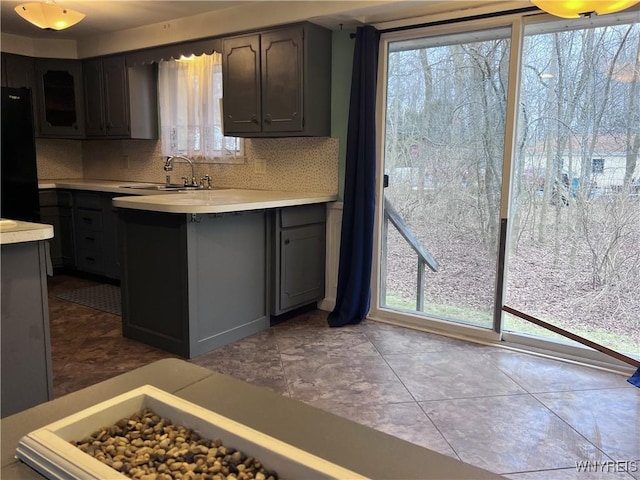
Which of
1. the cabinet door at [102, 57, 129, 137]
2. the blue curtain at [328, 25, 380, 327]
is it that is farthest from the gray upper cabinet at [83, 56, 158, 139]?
the blue curtain at [328, 25, 380, 327]

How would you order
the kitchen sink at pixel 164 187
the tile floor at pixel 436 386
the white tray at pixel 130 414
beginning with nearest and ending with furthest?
the white tray at pixel 130 414 → the tile floor at pixel 436 386 → the kitchen sink at pixel 164 187

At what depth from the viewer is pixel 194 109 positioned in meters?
4.56

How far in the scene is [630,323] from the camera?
2.92 m

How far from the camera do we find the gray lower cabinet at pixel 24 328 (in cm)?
178

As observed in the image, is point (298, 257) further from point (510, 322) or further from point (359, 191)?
point (510, 322)

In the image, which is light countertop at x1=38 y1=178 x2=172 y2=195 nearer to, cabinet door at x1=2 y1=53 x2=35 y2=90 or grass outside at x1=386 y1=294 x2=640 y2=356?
cabinet door at x1=2 y1=53 x2=35 y2=90

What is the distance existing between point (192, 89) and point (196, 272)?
2.28 metres

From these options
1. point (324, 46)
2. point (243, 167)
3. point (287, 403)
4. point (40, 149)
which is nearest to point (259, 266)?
point (243, 167)

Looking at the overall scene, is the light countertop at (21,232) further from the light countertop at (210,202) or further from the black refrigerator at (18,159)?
the black refrigerator at (18,159)

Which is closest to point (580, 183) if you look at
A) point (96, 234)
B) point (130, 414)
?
point (130, 414)

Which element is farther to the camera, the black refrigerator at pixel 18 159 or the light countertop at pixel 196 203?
the black refrigerator at pixel 18 159

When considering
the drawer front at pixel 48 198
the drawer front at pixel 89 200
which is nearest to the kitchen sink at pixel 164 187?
the drawer front at pixel 89 200

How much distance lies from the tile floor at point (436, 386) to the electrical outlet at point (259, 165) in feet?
4.34

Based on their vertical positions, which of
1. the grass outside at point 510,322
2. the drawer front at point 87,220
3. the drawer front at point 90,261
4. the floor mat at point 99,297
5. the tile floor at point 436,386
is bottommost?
the tile floor at point 436,386
